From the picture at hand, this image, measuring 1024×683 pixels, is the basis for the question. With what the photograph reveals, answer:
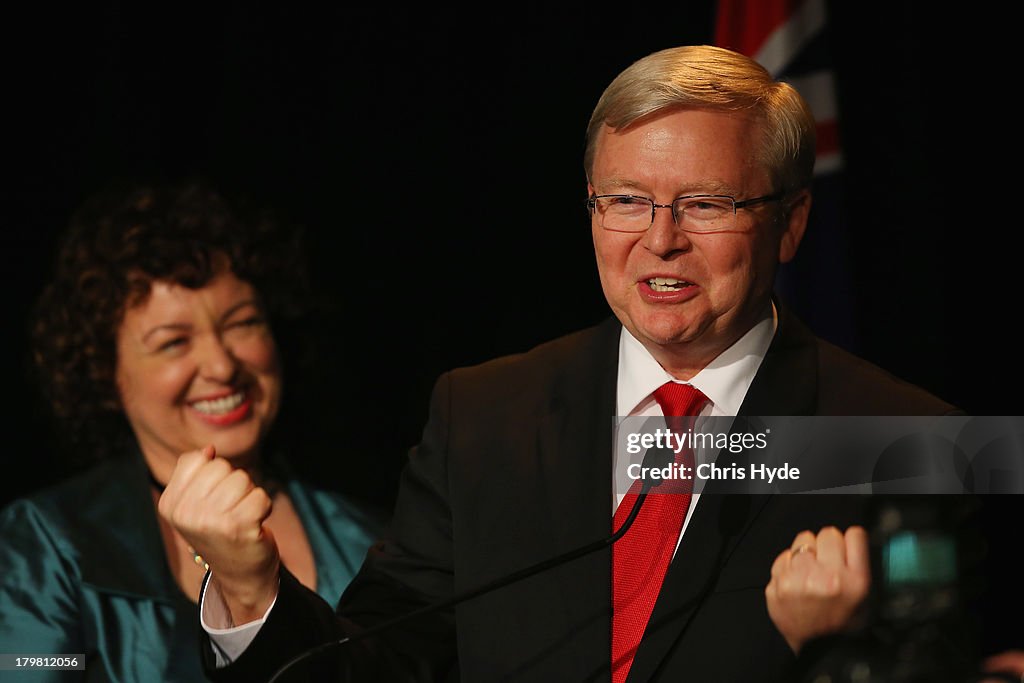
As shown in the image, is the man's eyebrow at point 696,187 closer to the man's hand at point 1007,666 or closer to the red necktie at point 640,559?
the red necktie at point 640,559

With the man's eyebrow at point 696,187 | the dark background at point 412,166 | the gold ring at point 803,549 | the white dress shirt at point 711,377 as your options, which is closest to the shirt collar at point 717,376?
the white dress shirt at point 711,377

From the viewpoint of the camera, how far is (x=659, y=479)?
60.3 inches

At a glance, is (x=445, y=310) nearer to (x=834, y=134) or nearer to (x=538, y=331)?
(x=538, y=331)

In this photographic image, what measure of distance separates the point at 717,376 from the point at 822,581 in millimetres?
491

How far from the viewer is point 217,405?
2.27 meters

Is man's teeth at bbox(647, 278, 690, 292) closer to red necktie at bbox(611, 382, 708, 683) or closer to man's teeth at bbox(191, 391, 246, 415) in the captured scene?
red necktie at bbox(611, 382, 708, 683)

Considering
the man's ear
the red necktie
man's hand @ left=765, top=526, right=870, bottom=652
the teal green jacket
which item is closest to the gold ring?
man's hand @ left=765, top=526, right=870, bottom=652

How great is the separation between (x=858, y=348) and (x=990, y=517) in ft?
3.06

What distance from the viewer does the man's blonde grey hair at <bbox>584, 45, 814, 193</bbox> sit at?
1.52 metres

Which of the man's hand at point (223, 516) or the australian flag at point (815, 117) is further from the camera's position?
the australian flag at point (815, 117)

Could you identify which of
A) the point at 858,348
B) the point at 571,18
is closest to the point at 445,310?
the point at 571,18

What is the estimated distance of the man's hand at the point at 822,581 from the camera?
1.16m

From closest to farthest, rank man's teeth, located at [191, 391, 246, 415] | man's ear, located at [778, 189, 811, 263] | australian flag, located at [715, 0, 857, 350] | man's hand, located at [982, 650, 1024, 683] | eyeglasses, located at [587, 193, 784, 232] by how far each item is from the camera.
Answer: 1. man's hand, located at [982, 650, 1024, 683]
2. eyeglasses, located at [587, 193, 784, 232]
3. man's ear, located at [778, 189, 811, 263]
4. man's teeth, located at [191, 391, 246, 415]
5. australian flag, located at [715, 0, 857, 350]

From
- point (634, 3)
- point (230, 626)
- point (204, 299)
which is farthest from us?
point (634, 3)
